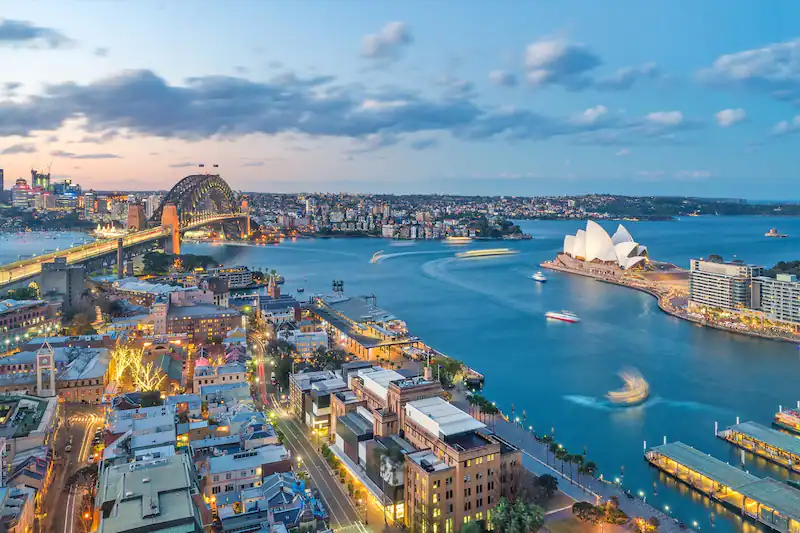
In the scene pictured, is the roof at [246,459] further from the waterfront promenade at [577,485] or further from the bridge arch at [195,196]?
the bridge arch at [195,196]

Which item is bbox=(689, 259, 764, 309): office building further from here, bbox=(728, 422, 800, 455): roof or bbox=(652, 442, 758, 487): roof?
bbox=(652, 442, 758, 487): roof

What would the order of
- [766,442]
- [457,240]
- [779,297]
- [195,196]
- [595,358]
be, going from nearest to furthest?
[766,442] < [595,358] < [779,297] < [195,196] < [457,240]

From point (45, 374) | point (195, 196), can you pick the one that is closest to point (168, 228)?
point (195, 196)

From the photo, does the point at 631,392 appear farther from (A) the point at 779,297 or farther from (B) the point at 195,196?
(B) the point at 195,196

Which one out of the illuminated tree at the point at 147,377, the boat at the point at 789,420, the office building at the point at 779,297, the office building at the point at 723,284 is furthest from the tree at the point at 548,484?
the office building at the point at 723,284

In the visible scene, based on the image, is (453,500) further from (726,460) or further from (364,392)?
(726,460)

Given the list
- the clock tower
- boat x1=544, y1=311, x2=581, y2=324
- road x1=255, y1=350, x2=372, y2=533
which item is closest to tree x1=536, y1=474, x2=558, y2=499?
road x1=255, y1=350, x2=372, y2=533
